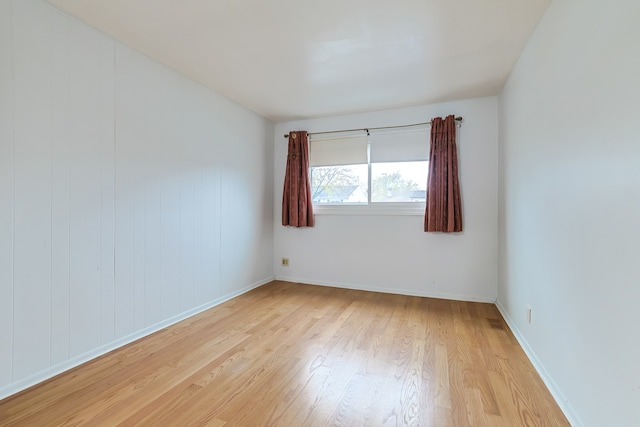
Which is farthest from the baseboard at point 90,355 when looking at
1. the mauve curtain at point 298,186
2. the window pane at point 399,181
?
the window pane at point 399,181

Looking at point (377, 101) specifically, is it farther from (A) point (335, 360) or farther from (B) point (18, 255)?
(B) point (18, 255)

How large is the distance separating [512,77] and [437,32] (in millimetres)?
1085

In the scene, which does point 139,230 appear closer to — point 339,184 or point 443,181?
point 339,184

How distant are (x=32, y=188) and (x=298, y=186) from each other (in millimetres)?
2742

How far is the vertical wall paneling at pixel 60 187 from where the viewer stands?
5.99 feet

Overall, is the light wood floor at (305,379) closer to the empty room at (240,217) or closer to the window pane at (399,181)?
the empty room at (240,217)

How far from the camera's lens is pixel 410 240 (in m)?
3.61

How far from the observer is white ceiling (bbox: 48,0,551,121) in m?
1.81

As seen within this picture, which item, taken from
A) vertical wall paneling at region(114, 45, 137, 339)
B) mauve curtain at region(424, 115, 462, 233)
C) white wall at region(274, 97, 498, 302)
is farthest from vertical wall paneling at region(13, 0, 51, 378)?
mauve curtain at region(424, 115, 462, 233)

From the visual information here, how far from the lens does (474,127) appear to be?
3332 mm

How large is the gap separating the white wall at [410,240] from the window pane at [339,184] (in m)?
0.27

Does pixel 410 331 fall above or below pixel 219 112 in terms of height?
below

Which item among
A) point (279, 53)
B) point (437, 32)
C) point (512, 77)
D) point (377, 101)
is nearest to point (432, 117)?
point (377, 101)

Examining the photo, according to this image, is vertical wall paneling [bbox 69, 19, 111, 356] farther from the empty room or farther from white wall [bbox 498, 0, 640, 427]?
white wall [bbox 498, 0, 640, 427]
